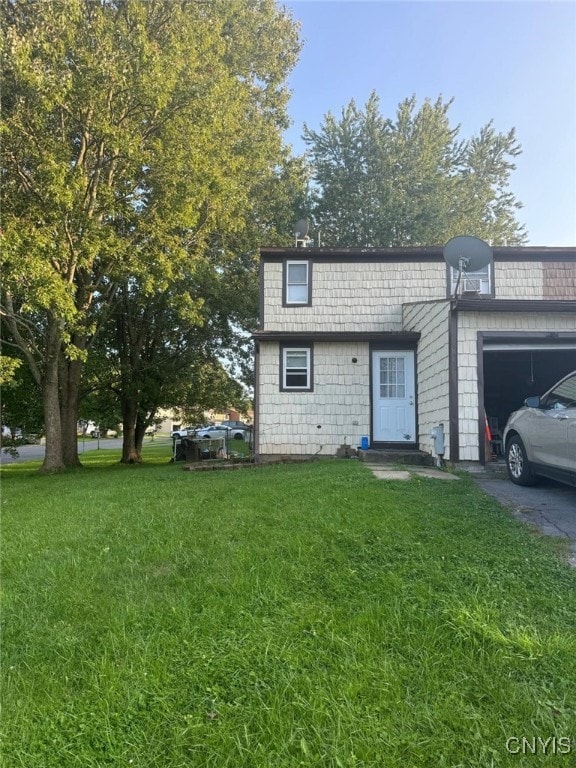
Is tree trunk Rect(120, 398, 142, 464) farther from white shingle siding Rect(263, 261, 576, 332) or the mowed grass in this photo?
the mowed grass

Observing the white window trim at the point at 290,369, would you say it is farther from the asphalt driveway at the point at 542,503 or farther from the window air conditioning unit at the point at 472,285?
the asphalt driveway at the point at 542,503

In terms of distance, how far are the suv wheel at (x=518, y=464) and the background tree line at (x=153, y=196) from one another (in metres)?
8.57

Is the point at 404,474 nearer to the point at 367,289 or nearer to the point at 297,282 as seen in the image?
the point at 367,289

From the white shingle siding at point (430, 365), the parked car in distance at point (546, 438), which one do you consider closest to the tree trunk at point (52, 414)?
the white shingle siding at point (430, 365)

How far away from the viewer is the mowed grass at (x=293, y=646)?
190 cm

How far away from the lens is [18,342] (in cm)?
1284

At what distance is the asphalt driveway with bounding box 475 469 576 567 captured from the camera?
14.6 ft

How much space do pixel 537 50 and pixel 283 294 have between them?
23.8ft

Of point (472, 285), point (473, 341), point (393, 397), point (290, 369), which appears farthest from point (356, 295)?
point (473, 341)

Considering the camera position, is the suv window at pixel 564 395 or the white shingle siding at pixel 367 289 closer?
the suv window at pixel 564 395

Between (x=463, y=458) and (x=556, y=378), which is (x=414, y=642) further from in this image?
(x=556, y=378)

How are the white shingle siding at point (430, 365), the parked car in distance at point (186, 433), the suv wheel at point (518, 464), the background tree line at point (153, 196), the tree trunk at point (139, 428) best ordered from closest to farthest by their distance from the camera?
the suv wheel at point (518, 464) < the white shingle siding at point (430, 365) < the background tree line at point (153, 196) < the parked car in distance at point (186, 433) < the tree trunk at point (139, 428)

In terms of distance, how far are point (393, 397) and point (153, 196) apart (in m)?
7.81

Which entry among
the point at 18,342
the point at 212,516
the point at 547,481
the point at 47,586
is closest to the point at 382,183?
the point at 18,342
